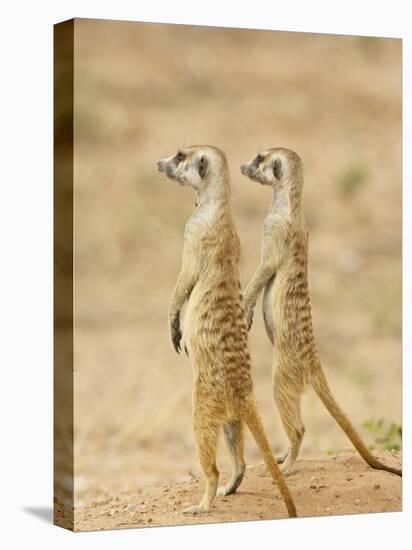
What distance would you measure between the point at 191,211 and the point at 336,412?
392cm

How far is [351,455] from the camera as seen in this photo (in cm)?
750

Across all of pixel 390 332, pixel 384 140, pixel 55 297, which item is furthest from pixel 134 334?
pixel 55 297

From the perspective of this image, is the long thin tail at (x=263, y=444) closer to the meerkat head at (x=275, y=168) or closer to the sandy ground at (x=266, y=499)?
the sandy ground at (x=266, y=499)

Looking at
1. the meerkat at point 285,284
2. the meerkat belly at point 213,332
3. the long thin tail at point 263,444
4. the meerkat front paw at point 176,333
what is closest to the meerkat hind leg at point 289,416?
the meerkat at point 285,284

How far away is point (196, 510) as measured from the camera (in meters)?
6.84

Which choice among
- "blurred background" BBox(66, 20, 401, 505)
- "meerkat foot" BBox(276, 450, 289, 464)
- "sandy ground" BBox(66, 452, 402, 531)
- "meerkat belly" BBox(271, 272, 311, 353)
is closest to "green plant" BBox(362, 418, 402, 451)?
"blurred background" BBox(66, 20, 401, 505)

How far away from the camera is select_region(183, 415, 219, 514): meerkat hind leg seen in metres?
6.79

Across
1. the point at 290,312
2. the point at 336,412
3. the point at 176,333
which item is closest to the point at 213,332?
the point at 176,333

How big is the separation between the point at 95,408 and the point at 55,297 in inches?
141

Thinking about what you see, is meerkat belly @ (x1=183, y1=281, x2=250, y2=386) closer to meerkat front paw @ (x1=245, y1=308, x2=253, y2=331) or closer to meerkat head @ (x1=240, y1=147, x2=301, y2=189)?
meerkat front paw @ (x1=245, y1=308, x2=253, y2=331)

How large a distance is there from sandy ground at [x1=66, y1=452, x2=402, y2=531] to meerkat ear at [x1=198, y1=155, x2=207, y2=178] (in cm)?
158

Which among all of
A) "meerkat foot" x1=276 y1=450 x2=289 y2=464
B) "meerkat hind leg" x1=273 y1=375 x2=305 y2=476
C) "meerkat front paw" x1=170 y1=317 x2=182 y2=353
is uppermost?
"meerkat front paw" x1=170 y1=317 x2=182 y2=353

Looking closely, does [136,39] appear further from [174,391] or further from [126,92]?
[126,92]

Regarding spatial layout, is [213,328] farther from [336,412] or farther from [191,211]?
[191,211]
